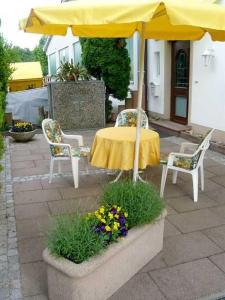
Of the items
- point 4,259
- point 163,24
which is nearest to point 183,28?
point 163,24

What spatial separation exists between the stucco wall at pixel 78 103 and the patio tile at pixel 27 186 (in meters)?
4.30

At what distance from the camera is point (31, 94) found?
38.2ft

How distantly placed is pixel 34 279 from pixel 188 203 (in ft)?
7.58

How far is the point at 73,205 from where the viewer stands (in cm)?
438

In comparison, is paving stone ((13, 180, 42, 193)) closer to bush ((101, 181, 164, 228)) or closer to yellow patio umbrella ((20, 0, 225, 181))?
bush ((101, 181, 164, 228))

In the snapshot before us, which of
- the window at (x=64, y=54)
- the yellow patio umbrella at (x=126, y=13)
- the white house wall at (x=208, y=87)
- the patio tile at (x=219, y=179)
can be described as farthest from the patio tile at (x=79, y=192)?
the window at (x=64, y=54)

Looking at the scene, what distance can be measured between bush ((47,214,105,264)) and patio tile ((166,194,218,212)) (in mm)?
1978

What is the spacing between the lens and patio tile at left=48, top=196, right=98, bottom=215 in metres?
4.18

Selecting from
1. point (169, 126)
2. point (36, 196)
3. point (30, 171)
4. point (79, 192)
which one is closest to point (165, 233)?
point (79, 192)

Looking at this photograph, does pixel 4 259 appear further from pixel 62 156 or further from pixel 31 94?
pixel 31 94

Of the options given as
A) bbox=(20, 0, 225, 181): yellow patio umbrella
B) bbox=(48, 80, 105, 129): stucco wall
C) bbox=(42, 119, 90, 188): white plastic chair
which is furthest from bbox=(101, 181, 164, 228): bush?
bbox=(48, 80, 105, 129): stucco wall

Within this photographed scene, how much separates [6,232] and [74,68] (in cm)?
667

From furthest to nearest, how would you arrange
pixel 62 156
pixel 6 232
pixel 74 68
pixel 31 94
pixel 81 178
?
pixel 31 94 → pixel 74 68 → pixel 81 178 → pixel 62 156 → pixel 6 232

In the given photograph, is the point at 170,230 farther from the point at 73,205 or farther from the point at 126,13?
the point at 126,13
